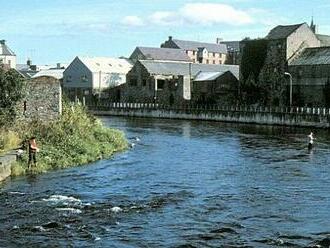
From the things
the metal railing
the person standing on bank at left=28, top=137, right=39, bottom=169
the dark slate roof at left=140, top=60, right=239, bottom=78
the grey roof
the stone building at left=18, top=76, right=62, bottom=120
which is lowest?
the person standing on bank at left=28, top=137, right=39, bottom=169

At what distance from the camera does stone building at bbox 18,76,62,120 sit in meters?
34.4

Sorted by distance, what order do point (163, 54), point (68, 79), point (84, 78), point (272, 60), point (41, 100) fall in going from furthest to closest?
point (163, 54) < point (68, 79) < point (84, 78) < point (272, 60) < point (41, 100)

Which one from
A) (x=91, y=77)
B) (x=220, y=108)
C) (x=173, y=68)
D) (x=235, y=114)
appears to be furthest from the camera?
(x=91, y=77)

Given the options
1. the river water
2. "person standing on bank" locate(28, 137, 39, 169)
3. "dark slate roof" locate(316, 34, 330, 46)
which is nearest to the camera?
the river water

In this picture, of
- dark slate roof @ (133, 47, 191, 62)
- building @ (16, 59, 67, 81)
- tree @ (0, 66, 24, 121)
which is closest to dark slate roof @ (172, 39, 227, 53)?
dark slate roof @ (133, 47, 191, 62)

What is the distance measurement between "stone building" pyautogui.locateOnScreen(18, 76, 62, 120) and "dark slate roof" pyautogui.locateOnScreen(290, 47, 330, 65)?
4998cm

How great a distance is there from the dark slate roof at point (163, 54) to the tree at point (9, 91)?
Result: 9969 cm

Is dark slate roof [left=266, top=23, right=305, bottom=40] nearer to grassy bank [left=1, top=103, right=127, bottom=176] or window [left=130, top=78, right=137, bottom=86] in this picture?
window [left=130, top=78, right=137, bottom=86]

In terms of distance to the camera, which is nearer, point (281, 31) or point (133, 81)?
point (281, 31)

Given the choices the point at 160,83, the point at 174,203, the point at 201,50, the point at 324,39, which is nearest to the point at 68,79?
the point at 160,83

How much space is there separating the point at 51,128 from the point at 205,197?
1398 centimetres

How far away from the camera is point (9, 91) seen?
105 ft

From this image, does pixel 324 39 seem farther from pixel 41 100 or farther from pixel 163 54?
pixel 41 100

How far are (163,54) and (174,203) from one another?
4462 inches
